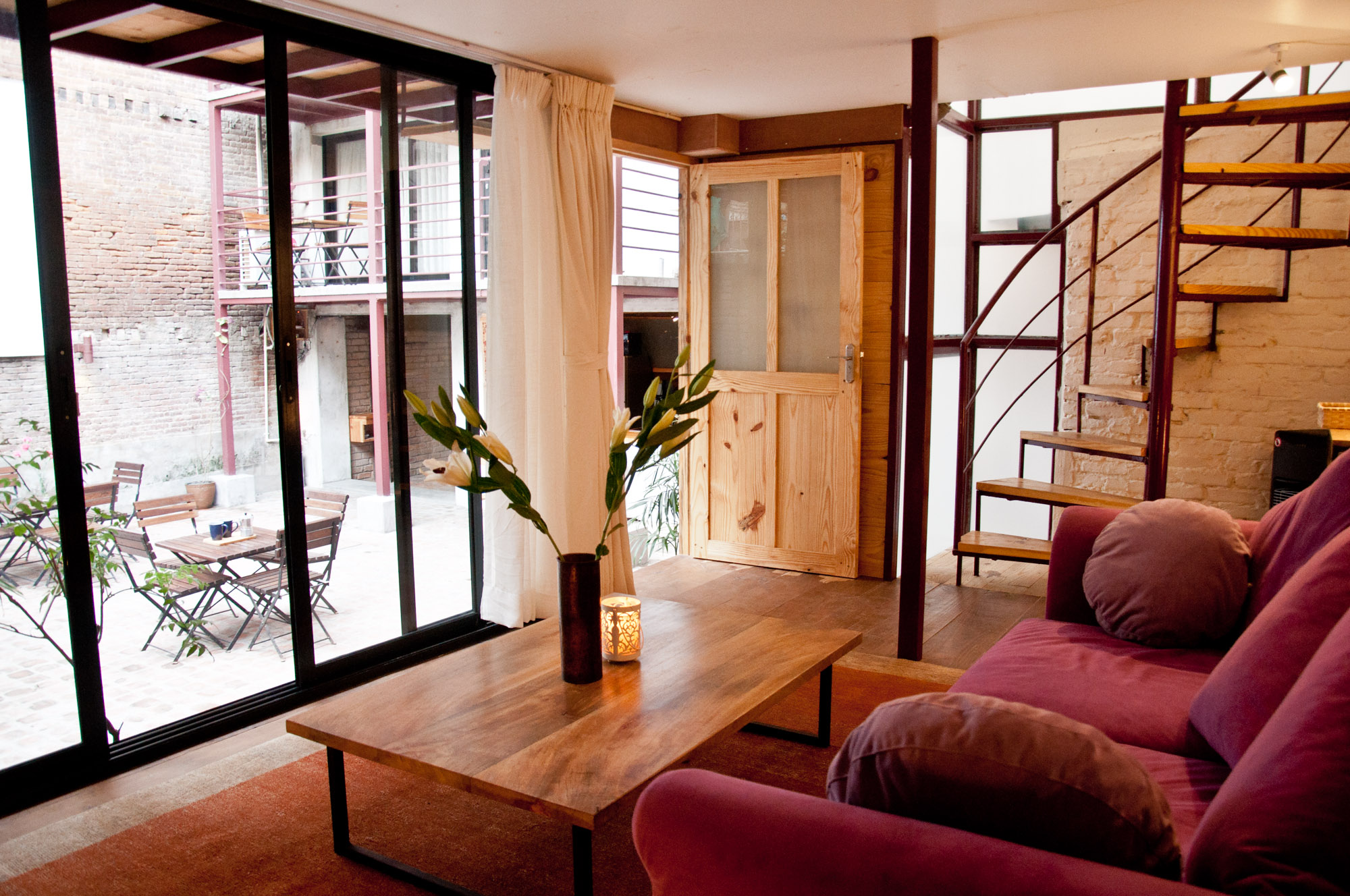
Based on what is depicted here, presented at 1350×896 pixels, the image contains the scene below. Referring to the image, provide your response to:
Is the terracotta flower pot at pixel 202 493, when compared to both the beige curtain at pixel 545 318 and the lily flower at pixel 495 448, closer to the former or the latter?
the beige curtain at pixel 545 318

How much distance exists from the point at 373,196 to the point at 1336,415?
176 inches

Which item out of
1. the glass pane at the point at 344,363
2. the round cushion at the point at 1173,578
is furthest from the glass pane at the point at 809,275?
the round cushion at the point at 1173,578

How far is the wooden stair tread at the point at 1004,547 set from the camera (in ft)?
15.2

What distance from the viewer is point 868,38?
3668 mm

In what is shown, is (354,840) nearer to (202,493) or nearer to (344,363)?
(202,493)

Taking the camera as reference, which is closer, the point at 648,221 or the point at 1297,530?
the point at 1297,530

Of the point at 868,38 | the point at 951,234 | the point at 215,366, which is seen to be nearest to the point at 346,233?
the point at 215,366

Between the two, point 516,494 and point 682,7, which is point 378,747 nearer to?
point 516,494

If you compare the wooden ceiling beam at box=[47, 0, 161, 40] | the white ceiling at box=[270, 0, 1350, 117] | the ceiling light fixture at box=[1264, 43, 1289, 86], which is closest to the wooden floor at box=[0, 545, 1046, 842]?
the wooden ceiling beam at box=[47, 0, 161, 40]

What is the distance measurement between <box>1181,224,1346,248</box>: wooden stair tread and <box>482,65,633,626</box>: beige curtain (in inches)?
96.9

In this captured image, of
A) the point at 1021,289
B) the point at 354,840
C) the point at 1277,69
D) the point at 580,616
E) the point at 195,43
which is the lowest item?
the point at 354,840

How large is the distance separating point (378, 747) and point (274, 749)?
3.81 feet

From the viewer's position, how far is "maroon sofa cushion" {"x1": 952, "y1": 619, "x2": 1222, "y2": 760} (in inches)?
79.4

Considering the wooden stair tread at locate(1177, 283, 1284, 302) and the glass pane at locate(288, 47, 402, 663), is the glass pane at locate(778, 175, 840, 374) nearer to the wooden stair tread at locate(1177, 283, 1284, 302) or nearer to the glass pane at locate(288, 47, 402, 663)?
the wooden stair tread at locate(1177, 283, 1284, 302)
